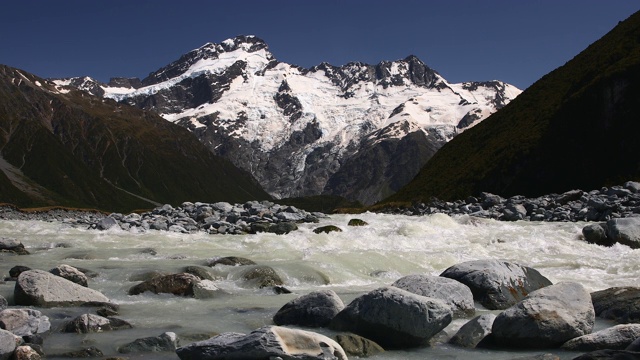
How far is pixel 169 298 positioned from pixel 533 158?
58922mm

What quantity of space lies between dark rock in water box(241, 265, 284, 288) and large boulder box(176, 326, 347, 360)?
307 inches

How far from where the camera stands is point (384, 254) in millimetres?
23516

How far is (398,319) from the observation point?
11656mm

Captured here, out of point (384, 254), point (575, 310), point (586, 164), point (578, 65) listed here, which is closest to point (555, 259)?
point (384, 254)

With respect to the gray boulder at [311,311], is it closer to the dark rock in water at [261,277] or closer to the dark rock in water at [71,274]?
the dark rock in water at [261,277]

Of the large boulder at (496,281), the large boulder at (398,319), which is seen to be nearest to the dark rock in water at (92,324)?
the large boulder at (398,319)

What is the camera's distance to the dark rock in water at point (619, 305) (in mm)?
13328

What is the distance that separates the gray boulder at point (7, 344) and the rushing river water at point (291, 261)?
71 cm

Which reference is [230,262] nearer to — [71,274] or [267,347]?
[71,274]

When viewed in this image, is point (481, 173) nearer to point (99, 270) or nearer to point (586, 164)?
point (586, 164)

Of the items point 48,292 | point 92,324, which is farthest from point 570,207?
Answer: point 92,324

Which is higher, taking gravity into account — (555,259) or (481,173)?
(481,173)

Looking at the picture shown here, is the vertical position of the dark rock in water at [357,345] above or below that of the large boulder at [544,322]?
below

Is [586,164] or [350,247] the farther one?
[586,164]
